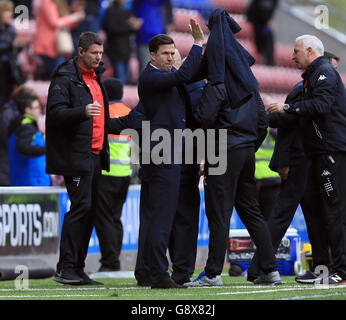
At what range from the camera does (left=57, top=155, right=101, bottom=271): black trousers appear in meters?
9.30

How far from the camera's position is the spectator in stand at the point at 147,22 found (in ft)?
56.7

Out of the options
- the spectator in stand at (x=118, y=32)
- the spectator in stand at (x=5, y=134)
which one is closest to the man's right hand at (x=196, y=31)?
the spectator in stand at (x=5, y=134)

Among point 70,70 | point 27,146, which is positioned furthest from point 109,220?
point 70,70

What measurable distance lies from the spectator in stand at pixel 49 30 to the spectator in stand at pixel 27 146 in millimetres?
4377

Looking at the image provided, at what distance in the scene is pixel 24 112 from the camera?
38.1ft

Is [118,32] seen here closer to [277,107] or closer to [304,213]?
[304,213]

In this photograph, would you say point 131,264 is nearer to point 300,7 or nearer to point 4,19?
point 4,19

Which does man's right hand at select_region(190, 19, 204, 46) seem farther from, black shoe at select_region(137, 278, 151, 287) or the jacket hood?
black shoe at select_region(137, 278, 151, 287)

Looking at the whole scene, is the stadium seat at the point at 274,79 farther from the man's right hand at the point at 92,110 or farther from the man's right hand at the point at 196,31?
the man's right hand at the point at 196,31

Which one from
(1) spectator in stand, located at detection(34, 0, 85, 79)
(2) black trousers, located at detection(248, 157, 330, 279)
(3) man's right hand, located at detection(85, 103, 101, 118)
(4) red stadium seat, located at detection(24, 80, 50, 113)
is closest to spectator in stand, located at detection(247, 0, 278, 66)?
(1) spectator in stand, located at detection(34, 0, 85, 79)

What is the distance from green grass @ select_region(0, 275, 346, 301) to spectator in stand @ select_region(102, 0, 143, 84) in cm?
799

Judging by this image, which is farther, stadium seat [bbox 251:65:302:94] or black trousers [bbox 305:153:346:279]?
stadium seat [bbox 251:65:302:94]

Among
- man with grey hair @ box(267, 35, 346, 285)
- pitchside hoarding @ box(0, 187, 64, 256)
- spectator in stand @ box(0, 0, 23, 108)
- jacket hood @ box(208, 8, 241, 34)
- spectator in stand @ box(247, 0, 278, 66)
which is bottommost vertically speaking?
pitchside hoarding @ box(0, 187, 64, 256)

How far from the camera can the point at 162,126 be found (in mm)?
8633
